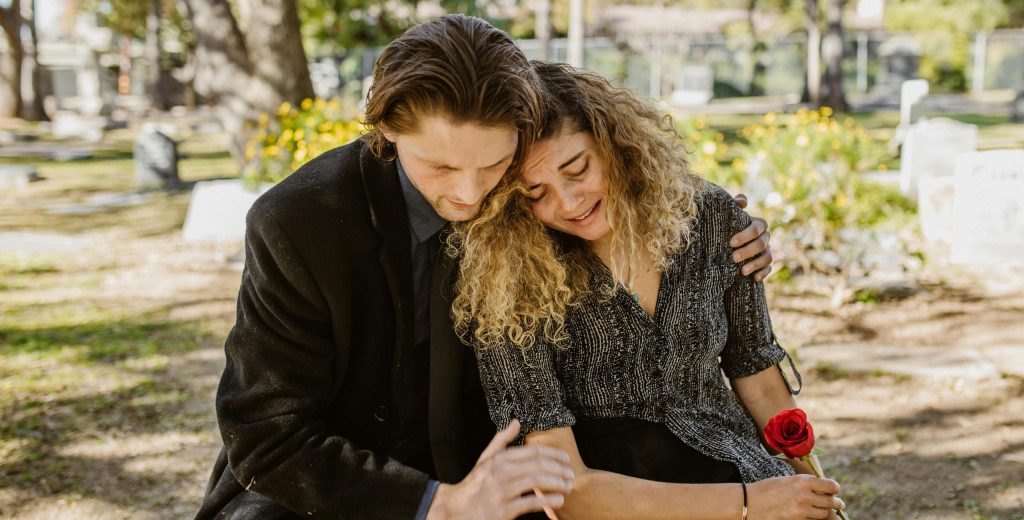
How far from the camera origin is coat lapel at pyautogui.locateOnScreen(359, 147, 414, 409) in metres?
2.11

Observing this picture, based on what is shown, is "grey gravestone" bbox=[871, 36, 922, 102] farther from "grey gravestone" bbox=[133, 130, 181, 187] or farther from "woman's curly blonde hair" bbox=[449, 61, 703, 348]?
"woman's curly blonde hair" bbox=[449, 61, 703, 348]

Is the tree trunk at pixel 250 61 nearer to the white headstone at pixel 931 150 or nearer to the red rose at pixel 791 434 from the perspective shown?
the white headstone at pixel 931 150

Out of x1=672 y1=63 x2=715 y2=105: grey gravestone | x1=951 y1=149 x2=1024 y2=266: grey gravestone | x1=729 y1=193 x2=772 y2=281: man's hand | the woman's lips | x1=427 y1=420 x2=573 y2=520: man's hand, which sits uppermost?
the woman's lips

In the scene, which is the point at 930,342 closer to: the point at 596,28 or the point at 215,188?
the point at 215,188

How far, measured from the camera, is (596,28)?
40.5 metres

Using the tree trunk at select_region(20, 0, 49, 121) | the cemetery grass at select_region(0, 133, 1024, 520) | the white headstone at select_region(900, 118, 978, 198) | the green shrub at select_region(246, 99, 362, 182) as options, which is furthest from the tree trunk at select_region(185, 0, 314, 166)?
the tree trunk at select_region(20, 0, 49, 121)

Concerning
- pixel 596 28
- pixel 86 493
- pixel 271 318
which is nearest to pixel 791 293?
pixel 86 493

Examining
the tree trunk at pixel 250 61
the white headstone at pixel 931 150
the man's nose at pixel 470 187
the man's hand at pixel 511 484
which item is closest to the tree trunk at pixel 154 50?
the tree trunk at pixel 250 61

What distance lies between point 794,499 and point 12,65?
29557 millimetres

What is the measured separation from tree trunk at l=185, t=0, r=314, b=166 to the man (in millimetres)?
7508

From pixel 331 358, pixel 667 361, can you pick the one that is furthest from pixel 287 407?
pixel 667 361

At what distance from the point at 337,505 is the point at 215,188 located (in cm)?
726

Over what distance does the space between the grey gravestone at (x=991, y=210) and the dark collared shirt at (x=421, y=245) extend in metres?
6.32

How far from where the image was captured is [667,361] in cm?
233
